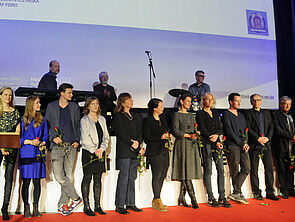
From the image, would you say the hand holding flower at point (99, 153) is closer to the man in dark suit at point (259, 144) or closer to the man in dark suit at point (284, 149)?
the man in dark suit at point (259, 144)

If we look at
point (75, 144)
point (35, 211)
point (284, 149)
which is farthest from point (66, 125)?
point (284, 149)

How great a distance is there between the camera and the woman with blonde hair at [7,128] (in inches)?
138

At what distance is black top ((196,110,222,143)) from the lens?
4223 mm

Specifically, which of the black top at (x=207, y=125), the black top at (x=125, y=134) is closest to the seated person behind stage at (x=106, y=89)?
the black top at (x=125, y=134)

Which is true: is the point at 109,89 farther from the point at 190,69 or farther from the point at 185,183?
the point at 185,183

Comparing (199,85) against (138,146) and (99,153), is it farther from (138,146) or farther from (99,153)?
(99,153)

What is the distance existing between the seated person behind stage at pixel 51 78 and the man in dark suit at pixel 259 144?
3.26 m

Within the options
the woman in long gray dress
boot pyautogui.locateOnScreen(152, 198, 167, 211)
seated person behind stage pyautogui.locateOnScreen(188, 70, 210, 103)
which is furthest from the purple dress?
seated person behind stage pyautogui.locateOnScreen(188, 70, 210, 103)

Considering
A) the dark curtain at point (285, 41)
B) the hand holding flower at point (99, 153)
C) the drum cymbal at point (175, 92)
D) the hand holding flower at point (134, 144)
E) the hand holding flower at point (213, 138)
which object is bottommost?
the hand holding flower at point (99, 153)

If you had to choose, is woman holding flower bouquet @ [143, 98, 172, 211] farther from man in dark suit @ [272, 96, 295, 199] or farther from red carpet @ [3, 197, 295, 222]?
man in dark suit @ [272, 96, 295, 199]

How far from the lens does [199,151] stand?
427 centimetres

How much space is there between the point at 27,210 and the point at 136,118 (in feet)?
5.76

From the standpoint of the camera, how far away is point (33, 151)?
3.57 m

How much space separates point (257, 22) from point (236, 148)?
3.17 m
